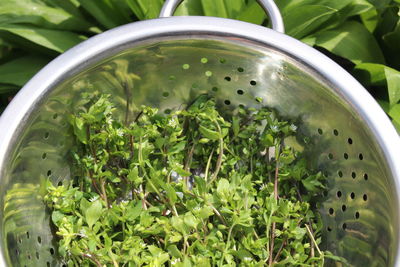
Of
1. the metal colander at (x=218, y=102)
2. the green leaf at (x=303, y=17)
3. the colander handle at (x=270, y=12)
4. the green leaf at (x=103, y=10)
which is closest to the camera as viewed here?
the metal colander at (x=218, y=102)

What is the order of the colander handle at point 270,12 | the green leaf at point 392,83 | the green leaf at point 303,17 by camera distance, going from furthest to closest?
the green leaf at point 303,17, the green leaf at point 392,83, the colander handle at point 270,12

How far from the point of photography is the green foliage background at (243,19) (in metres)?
1.14

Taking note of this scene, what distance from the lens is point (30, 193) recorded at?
0.85 meters

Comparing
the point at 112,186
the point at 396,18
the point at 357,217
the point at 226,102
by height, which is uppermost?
the point at 396,18

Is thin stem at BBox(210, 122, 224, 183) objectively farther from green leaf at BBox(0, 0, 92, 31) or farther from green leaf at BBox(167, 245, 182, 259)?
green leaf at BBox(0, 0, 92, 31)

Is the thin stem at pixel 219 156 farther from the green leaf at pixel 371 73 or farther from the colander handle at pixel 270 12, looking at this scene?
the green leaf at pixel 371 73

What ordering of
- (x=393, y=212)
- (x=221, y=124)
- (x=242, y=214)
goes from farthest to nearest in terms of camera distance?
1. (x=221, y=124)
2. (x=242, y=214)
3. (x=393, y=212)

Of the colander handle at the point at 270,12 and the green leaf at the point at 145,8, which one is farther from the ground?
the green leaf at the point at 145,8

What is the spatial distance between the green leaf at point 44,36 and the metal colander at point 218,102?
0.32m

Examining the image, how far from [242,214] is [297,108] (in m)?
0.19

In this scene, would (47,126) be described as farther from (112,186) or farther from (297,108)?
(297,108)

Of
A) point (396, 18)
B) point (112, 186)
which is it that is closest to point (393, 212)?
point (112, 186)

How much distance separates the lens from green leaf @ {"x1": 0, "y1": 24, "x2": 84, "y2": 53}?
46.1 inches

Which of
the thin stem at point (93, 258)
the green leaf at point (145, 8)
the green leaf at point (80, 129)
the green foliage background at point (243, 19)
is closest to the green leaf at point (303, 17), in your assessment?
the green foliage background at point (243, 19)
